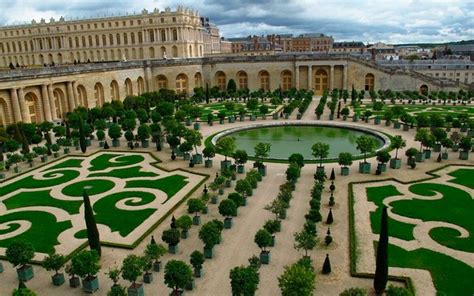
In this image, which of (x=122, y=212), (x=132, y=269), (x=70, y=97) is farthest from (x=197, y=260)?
(x=70, y=97)

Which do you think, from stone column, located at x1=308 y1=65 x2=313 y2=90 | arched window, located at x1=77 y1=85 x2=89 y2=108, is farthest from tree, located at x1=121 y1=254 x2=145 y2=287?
stone column, located at x1=308 y1=65 x2=313 y2=90

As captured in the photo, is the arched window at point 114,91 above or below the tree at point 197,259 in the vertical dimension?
above

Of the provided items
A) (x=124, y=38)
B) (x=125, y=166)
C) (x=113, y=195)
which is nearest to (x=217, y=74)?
(x=124, y=38)

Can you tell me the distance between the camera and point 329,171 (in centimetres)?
3061

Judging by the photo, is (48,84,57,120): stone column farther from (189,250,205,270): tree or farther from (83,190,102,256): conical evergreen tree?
(189,250,205,270): tree

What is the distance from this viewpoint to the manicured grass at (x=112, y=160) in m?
33.5

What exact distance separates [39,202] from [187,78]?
50.4 m

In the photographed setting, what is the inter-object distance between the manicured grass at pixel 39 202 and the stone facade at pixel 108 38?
59956mm

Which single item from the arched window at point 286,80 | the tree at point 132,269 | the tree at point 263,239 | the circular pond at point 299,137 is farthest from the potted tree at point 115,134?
the arched window at point 286,80

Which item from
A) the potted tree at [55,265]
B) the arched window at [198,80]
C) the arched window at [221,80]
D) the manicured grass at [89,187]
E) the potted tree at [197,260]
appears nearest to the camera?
the potted tree at [55,265]

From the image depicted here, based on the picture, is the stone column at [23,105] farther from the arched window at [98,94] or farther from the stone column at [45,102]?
the arched window at [98,94]

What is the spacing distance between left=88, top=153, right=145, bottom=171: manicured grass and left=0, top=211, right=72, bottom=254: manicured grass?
9.07 m

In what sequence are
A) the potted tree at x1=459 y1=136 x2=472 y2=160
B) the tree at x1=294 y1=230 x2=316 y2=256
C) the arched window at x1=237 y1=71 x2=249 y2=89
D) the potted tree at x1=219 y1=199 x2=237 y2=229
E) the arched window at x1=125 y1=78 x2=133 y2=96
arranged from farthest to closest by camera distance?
the arched window at x1=237 y1=71 x2=249 y2=89, the arched window at x1=125 y1=78 x2=133 y2=96, the potted tree at x1=459 y1=136 x2=472 y2=160, the potted tree at x1=219 y1=199 x2=237 y2=229, the tree at x1=294 y1=230 x2=316 y2=256

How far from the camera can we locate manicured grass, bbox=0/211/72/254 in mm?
20594
